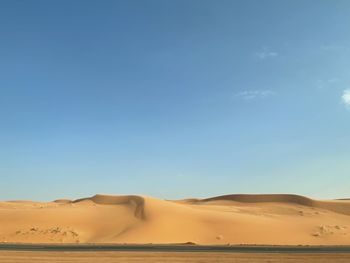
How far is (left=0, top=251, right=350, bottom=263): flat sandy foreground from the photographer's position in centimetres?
2195

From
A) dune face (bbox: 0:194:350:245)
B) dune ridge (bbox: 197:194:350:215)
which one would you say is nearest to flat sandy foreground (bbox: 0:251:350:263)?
dune face (bbox: 0:194:350:245)

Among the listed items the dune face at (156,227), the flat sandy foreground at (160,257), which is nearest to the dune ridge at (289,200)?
the dune face at (156,227)

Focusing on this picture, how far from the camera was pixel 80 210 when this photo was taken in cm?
6306

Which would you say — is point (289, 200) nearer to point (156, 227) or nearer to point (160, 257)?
point (156, 227)

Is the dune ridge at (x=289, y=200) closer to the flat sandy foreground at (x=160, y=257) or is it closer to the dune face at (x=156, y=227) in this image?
the dune face at (x=156, y=227)

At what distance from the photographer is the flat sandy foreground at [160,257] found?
2195 centimetres

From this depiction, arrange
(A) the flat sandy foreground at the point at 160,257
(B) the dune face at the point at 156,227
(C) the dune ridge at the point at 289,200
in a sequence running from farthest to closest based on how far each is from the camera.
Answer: (C) the dune ridge at the point at 289,200, (B) the dune face at the point at 156,227, (A) the flat sandy foreground at the point at 160,257

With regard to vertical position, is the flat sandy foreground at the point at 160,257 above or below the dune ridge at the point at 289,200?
below

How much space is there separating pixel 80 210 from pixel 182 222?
1627cm

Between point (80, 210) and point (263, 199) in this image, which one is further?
point (263, 199)

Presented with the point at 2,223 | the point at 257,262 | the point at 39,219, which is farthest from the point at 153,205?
the point at 257,262

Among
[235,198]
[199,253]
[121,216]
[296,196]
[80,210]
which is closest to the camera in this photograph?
[199,253]

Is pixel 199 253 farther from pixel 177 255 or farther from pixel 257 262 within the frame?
pixel 257 262

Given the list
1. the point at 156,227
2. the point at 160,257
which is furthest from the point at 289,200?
the point at 160,257
